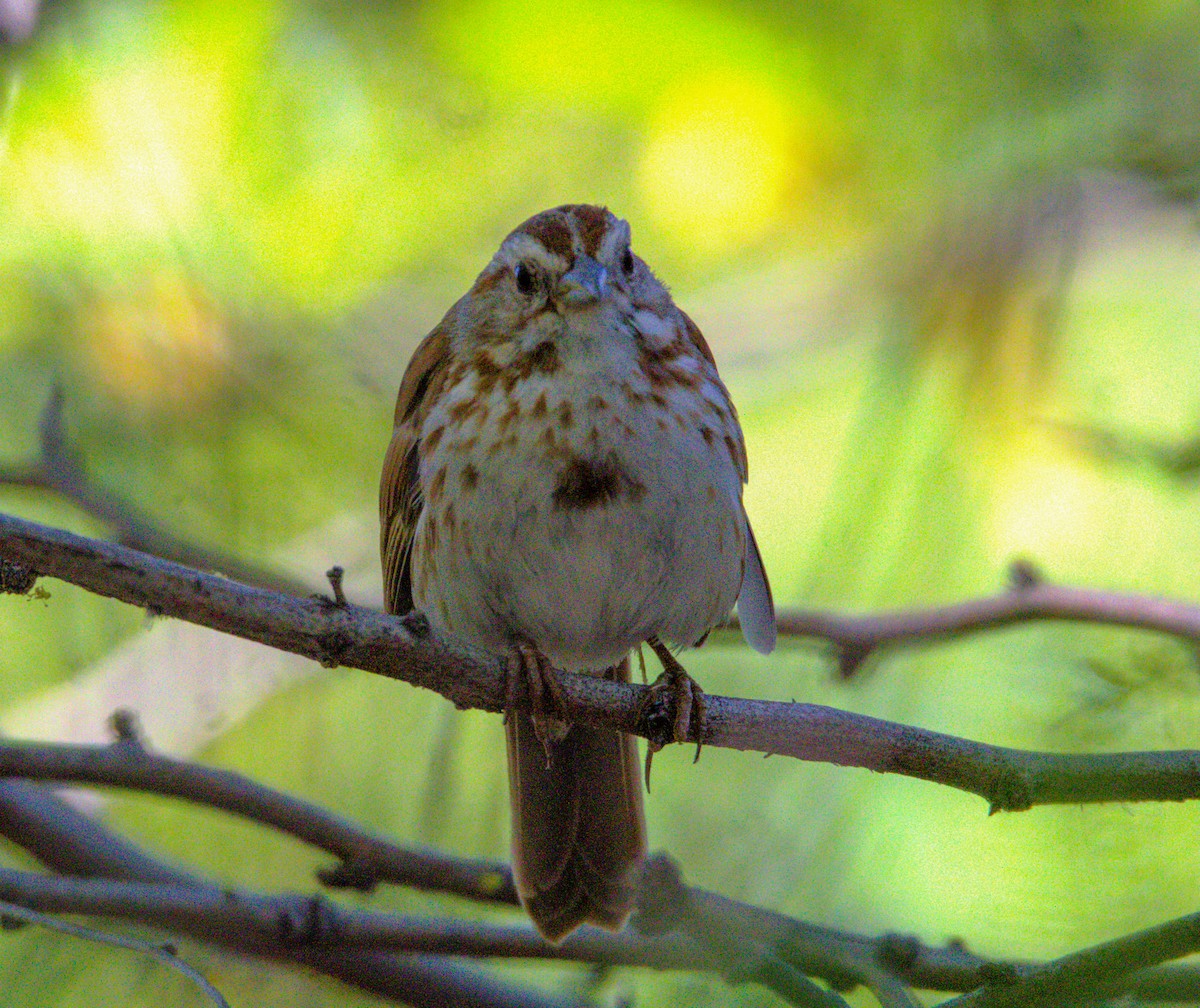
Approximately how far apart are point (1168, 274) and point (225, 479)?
2.97 m

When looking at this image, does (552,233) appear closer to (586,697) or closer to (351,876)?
(586,697)

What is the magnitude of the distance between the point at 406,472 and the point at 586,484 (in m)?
0.54

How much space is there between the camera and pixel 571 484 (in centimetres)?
270

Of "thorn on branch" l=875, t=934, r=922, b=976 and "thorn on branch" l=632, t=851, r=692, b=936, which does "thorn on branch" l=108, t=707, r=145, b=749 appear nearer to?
"thorn on branch" l=632, t=851, r=692, b=936

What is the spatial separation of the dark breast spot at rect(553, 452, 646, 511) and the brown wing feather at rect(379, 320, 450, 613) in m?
0.41

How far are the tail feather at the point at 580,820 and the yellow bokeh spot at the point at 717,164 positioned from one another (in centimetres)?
159

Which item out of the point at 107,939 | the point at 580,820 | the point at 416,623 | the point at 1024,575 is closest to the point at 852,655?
the point at 1024,575

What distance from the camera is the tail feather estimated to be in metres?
2.96

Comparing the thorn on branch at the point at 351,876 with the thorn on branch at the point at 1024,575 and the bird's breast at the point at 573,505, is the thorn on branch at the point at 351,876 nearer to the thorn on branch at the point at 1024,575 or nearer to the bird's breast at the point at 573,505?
the bird's breast at the point at 573,505

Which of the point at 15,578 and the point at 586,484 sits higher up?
the point at 586,484

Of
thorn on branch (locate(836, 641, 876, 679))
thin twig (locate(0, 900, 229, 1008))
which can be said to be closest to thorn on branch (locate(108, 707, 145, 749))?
thin twig (locate(0, 900, 229, 1008))

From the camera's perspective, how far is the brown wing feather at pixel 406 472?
3025 mm

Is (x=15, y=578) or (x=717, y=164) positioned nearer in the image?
(x=15, y=578)

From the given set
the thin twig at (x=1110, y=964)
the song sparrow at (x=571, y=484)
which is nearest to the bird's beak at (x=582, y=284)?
the song sparrow at (x=571, y=484)
